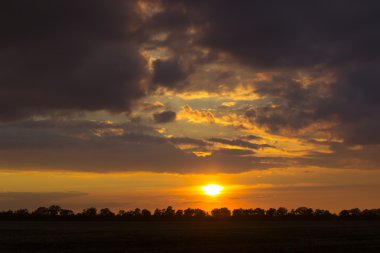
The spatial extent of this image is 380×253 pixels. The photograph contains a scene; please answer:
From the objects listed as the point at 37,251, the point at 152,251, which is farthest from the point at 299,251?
the point at 37,251

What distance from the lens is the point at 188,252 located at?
47.8 m

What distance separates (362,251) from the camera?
166ft

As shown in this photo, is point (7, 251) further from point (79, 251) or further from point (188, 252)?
point (188, 252)

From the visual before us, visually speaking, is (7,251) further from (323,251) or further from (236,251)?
(323,251)

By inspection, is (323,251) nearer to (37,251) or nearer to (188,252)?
→ (188,252)

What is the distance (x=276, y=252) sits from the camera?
161 ft

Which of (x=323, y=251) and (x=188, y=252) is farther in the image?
(x=323, y=251)

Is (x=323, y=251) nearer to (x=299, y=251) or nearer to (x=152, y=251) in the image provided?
(x=299, y=251)

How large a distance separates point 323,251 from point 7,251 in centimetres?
3203

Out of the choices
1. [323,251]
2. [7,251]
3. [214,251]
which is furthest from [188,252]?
[7,251]

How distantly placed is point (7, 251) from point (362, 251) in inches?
1410

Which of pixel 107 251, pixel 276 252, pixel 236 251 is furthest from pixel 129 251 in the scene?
pixel 276 252

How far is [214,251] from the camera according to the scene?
49.6m

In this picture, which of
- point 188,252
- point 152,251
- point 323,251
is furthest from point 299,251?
point 152,251
